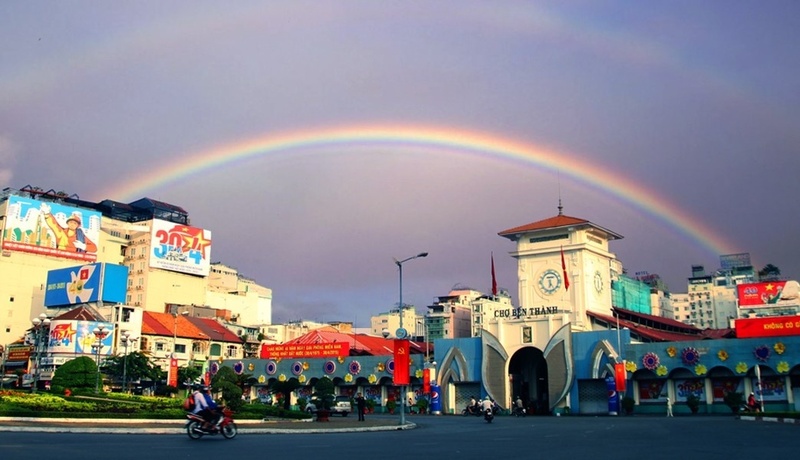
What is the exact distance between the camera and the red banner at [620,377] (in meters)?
55.5

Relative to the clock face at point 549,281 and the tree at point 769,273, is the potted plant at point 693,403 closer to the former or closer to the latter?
the clock face at point 549,281

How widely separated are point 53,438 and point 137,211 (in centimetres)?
11216

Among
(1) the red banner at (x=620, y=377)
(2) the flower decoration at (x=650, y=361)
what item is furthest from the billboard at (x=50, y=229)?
(2) the flower decoration at (x=650, y=361)

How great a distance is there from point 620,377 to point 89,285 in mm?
60294

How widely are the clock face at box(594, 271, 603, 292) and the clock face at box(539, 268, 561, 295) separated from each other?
358 centimetres

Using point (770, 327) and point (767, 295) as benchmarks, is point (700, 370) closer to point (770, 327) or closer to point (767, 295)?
point (770, 327)

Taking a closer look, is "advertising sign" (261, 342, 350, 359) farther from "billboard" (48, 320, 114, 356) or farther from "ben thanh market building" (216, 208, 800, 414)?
"billboard" (48, 320, 114, 356)

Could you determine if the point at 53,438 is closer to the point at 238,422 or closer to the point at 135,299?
the point at 238,422

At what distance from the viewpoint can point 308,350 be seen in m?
74.6

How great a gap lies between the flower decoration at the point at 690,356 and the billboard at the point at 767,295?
36185 millimetres

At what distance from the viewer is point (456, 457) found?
1684 cm

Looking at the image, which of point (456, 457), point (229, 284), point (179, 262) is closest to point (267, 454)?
point (456, 457)

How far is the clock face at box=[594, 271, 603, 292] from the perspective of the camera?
71.2m

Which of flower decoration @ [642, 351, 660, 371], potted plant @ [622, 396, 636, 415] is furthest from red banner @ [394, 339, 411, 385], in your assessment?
flower decoration @ [642, 351, 660, 371]
